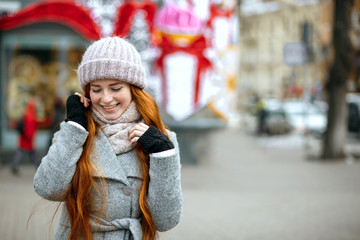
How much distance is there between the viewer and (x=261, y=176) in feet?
39.1

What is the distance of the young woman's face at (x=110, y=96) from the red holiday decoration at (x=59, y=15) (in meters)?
9.68

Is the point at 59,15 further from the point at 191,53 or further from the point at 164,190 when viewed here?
the point at 164,190

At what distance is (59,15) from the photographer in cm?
1220

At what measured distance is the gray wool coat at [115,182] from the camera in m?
2.32

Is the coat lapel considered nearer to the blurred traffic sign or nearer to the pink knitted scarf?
the pink knitted scarf

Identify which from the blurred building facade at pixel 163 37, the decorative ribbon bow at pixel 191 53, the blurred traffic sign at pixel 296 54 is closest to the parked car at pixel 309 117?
the blurred traffic sign at pixel 296 54

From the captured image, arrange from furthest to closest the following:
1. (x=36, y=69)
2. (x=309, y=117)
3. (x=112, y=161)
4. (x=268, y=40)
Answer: (x=268, y=40), (x=309, y=117), (x=36, y=69), (x=112, y=161)

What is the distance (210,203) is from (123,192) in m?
6.14

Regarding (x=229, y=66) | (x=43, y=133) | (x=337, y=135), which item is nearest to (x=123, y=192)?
(x=229, y=66)

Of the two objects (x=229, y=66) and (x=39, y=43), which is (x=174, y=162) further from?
(x=39, y=43)

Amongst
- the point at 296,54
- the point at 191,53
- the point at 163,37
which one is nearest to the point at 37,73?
the point at 163,37

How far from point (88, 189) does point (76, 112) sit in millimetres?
354

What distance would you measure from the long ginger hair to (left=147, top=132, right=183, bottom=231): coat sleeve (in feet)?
0.17

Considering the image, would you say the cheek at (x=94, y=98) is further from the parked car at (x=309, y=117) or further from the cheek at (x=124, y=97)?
the parked car at (x=309, y=117)
